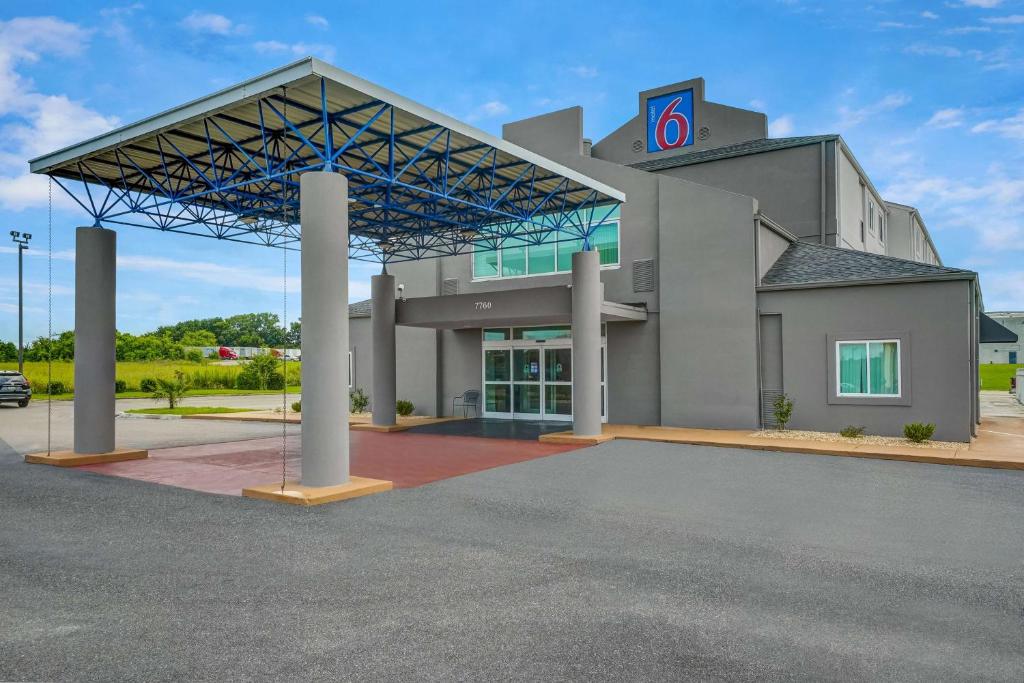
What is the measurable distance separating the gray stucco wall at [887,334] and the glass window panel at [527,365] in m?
6.50

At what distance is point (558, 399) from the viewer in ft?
A: 64.8

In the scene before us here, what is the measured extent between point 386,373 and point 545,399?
4.72 m

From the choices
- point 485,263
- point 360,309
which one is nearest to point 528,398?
point 485,263

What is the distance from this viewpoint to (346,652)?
4.20m

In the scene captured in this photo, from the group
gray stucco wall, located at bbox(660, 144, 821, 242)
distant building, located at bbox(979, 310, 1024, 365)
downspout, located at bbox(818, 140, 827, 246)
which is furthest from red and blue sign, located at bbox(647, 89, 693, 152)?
distant building, located at bbox(979, 310, 1024, 365)

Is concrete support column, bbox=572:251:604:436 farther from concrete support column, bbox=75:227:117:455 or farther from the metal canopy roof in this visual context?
concrete support column, bbox=75:227:117:455

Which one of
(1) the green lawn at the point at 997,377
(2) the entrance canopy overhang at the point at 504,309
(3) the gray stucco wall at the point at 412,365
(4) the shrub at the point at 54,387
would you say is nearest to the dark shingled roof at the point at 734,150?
(2) the entrance canopy overhang at the point at 504,309

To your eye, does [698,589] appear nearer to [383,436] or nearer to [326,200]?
[326,200]

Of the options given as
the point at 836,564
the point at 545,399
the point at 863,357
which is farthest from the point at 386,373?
the point at 836,564

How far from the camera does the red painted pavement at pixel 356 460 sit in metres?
10.6

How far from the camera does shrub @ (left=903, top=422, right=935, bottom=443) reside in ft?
46.5

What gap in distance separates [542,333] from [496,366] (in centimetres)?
188

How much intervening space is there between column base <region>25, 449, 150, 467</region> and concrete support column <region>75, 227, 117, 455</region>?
0.71 ft

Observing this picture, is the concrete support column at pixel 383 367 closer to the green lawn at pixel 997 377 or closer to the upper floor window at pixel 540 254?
the upper floor window at pixel 540 254
